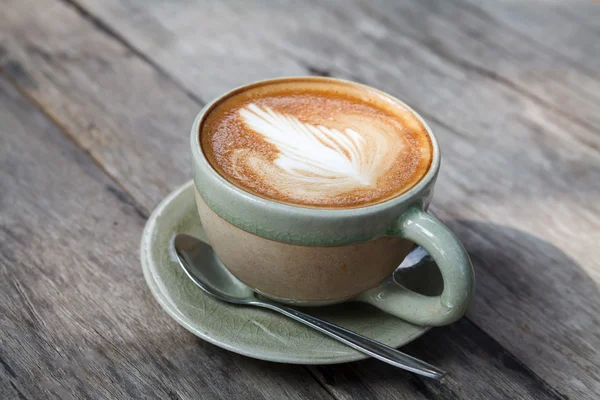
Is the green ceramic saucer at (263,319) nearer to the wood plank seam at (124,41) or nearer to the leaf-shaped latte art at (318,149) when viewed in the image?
the leaf-shaped latte art at (318,149)

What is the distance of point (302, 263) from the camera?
663 mm

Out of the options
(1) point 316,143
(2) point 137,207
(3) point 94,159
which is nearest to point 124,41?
(3) point 94,159

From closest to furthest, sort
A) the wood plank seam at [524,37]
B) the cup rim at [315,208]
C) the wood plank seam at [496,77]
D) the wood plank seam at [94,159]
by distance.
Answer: the cup rim at [315,208] < the wood plank seam at [94,159] < the wood plank seam at [496,77] < the wood plank seam at [524,37]

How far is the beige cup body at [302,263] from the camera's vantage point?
0.66m

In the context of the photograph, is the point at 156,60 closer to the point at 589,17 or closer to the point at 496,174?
the point at 496,174

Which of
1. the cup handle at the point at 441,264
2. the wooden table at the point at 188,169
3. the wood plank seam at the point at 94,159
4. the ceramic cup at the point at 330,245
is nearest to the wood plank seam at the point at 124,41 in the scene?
the wooden table at the point at 188,169

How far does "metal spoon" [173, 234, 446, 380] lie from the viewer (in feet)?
2.19

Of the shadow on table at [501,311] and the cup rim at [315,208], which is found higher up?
the cup rim at [315,208]

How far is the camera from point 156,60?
129cm

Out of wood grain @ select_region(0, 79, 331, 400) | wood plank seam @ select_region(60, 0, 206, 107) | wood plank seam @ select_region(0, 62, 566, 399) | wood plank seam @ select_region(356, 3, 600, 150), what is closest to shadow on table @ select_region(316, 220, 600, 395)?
wood plank seam @ select_region(0, 62, 566, 399)

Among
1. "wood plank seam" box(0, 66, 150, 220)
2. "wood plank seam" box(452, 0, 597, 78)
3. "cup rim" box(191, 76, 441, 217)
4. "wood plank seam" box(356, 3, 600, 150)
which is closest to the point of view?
"cup rim" box(191, 76, 441, 217)

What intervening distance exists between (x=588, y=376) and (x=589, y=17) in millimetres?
1041

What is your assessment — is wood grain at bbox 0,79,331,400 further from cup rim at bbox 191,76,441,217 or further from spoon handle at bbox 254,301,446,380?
cup rim at bbox 191,76,441,217

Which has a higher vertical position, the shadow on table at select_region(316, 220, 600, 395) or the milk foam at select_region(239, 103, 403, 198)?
the milk foam at select_region(239, 103, 403, 198)
